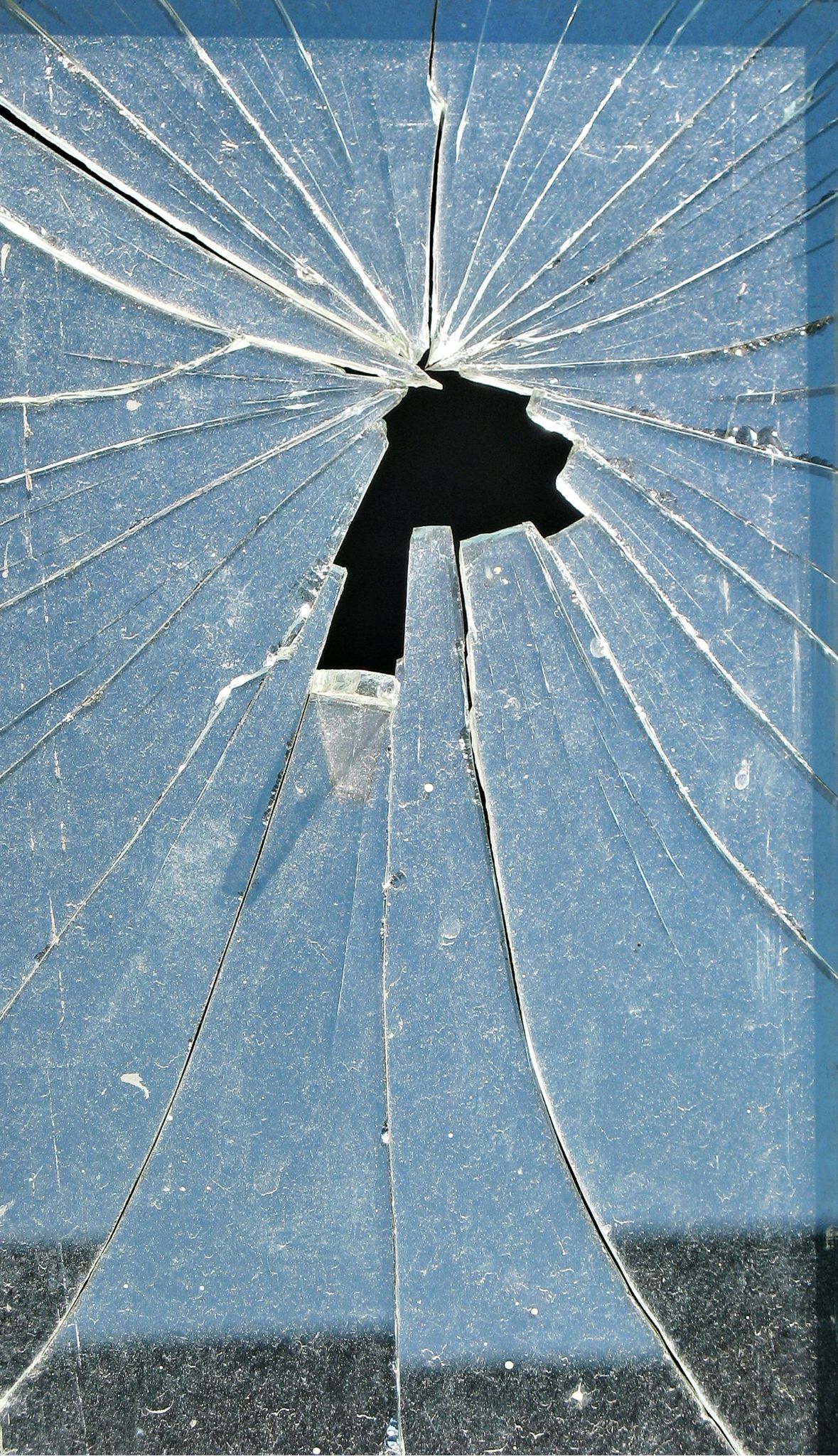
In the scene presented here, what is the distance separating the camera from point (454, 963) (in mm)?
1094

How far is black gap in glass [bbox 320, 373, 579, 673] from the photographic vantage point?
1087mm

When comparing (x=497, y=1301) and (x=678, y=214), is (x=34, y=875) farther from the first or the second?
(x=678, y=214)

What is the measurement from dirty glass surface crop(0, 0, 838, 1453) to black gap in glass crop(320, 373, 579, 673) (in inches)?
0.8

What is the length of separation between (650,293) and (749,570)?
1.13 feet

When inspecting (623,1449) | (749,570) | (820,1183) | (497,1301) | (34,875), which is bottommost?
(623,1449)

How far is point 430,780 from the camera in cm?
109

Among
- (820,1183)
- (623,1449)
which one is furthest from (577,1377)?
(820,1183)

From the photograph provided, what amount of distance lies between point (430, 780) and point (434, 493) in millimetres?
342

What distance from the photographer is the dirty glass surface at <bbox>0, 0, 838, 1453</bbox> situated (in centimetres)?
107

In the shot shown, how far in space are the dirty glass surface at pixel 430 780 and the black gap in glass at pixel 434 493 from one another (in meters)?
0.02

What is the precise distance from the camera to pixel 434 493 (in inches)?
42.9

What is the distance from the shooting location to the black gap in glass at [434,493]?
109cm

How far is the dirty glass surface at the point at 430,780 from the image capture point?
107 cm

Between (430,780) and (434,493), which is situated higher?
(434,493)
